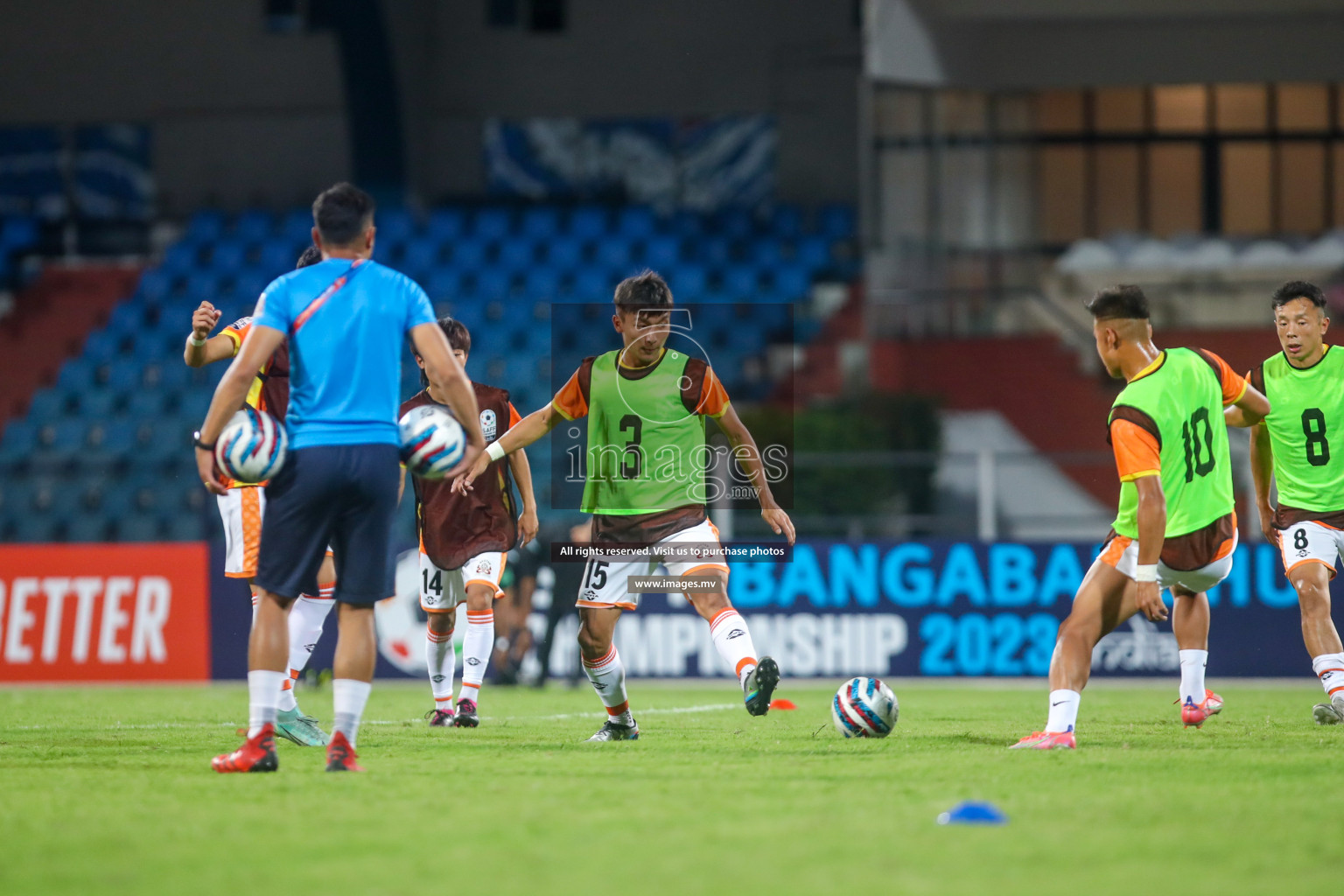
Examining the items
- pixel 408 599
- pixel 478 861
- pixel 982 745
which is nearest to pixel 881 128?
pixel 408 599

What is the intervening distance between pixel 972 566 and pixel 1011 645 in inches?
32.8

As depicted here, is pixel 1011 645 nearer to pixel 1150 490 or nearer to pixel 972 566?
pixel 972 566

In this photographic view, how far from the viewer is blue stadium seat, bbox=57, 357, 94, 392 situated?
73.8ft

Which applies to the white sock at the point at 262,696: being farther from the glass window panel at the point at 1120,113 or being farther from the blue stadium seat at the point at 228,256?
the glass window panel at the point at 1120,113

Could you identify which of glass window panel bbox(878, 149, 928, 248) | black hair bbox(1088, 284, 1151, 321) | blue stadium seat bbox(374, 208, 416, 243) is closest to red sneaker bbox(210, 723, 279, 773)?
black hair bbox(1088, 284, 1151, 321)

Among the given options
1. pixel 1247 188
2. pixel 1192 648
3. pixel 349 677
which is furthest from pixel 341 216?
pixel 1247 188

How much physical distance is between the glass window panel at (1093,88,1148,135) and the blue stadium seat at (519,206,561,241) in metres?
9.80

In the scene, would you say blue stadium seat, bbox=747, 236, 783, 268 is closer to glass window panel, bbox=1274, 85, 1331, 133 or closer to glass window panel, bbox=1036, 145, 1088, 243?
glass window panel, bbox=1036, 145, 1088, 243

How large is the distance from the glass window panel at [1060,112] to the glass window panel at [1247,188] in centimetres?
261

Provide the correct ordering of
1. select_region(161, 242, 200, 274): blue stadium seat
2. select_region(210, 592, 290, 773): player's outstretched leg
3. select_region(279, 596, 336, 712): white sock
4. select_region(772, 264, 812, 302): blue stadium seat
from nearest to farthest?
1. select_region(210, 592, 290, 773): player's outstretched leg
2. select_region(279, 596, 336, 712): white sock
3. select_region(772, 264, 812, 302): blue stadium seat
4. select_region(161, 242, 200, 274): blue stadium seat

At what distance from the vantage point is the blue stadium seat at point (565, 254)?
77.3ft

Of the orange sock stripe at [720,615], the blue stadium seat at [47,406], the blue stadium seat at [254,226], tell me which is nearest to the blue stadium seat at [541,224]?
the blue stadium seat at [254,226]

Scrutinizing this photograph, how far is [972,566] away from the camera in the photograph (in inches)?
609

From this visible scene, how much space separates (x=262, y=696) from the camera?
21.7 feet
